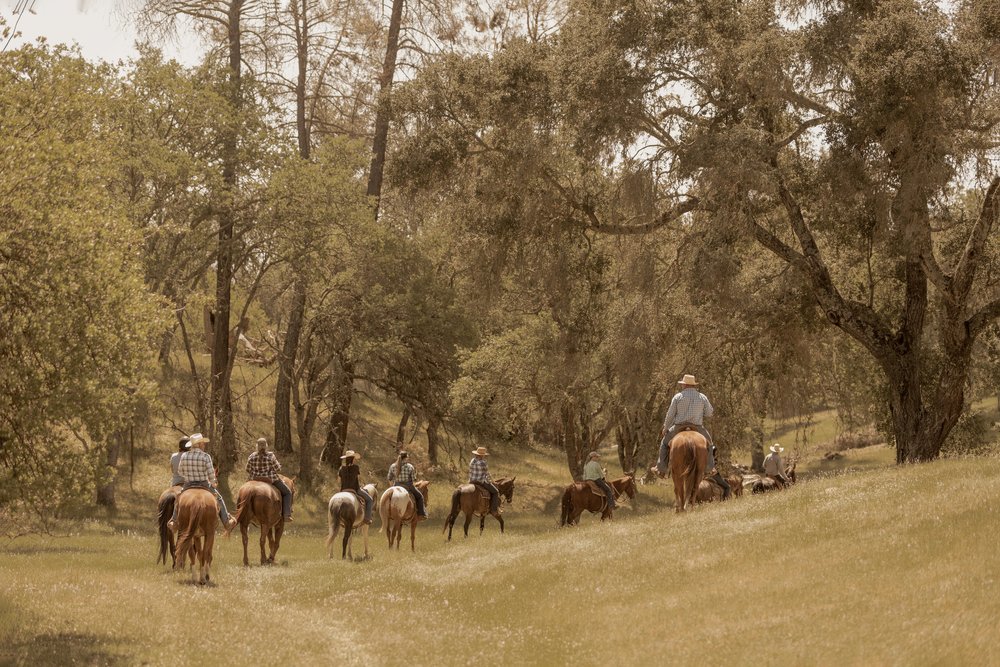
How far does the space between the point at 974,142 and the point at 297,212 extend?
73.1 feet

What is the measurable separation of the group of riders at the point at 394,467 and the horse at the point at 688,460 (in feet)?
0.78

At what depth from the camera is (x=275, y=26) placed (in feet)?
157

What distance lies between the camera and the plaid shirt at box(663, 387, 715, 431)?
76.4 ft

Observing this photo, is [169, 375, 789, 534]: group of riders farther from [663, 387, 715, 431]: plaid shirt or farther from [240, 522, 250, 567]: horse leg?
[240, 522, 250, 567]: horse leg

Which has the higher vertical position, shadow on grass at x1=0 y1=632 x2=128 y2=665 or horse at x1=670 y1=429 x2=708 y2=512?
horse at x1=670 y1=429 x2=708 y2=512

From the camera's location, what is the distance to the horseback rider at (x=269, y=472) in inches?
982

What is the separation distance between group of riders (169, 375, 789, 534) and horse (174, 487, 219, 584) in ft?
1.03

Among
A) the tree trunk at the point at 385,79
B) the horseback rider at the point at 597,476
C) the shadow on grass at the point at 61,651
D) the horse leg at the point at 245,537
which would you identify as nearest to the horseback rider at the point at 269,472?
the horse leg at the point at 245,537

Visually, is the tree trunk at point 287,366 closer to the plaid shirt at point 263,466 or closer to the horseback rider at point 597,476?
the horseback rider at point 597,476

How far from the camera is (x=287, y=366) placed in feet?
144

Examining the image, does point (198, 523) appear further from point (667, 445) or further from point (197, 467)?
point (667, 445)

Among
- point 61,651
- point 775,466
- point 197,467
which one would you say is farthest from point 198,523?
point 775,466

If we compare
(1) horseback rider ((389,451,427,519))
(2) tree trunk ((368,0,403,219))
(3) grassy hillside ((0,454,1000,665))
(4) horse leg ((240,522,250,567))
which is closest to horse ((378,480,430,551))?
(1) horseback rider ((389,451,427,519))

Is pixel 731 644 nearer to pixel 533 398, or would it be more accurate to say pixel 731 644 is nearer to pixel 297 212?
pixel 297 212
